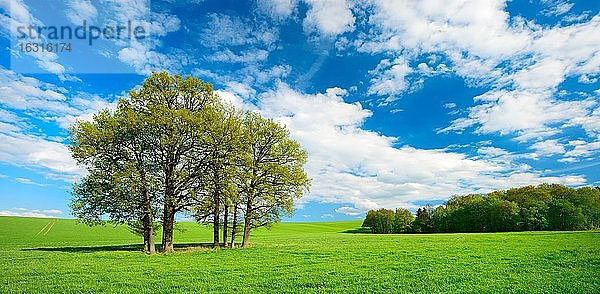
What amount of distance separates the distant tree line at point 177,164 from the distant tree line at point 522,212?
247 ft

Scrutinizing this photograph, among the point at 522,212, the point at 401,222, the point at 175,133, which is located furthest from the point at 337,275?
the point at 401,222

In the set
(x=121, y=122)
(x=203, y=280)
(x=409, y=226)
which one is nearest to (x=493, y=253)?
(x=203, y=280)

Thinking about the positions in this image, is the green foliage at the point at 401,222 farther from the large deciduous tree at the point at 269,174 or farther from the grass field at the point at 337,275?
the grass field at the point at 337,275

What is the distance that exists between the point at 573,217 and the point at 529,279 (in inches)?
3473

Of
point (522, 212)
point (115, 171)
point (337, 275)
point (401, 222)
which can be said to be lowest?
point (401, 222)

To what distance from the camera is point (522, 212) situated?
307 ft

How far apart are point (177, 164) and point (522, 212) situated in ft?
288

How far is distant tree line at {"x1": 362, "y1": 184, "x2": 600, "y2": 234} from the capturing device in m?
90.3

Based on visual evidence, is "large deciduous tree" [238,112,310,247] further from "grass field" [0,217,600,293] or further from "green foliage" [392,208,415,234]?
"green foliage" [392,208,415,234]

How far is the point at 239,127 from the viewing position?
39812mm

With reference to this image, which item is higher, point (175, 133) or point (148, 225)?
point (175, 133)

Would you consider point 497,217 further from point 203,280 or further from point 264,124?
point 203,280

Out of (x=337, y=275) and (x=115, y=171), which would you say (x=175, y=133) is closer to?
(x=115, y=171)

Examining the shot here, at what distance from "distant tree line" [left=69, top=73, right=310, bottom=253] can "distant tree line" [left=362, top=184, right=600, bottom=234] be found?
75.2m
